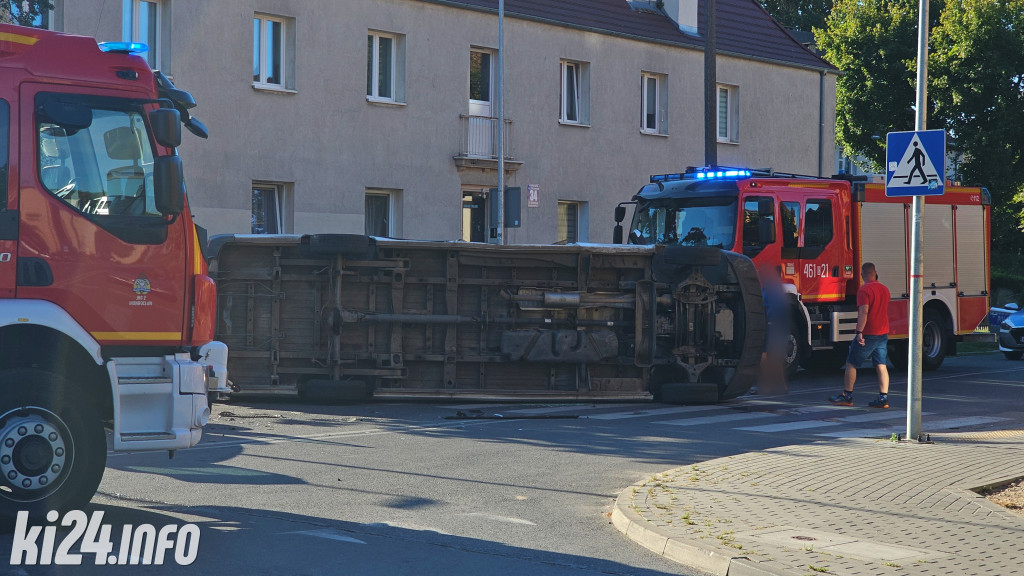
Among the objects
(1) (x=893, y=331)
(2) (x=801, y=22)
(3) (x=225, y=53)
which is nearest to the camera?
(1) (x=893, y=331)

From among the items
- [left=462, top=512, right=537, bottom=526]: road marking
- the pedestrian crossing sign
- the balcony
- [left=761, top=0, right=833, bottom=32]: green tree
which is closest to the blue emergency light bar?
the pedestrian crossing sign

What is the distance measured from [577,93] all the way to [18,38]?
831 inches

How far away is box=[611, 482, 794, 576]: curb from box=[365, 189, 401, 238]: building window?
1730cm

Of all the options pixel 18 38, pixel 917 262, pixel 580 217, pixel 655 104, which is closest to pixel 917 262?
pixel 917 262

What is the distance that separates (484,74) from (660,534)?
20.3 meters

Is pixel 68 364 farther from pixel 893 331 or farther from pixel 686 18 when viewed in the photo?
pixel 686 18

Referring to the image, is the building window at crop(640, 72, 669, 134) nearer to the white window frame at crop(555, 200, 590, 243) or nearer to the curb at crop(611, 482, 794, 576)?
the white window frame at crop(555, 200, 590, 243)

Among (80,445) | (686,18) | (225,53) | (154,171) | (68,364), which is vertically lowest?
(80,445)

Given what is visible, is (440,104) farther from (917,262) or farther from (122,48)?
(122,48)

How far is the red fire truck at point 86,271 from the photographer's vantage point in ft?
23.1

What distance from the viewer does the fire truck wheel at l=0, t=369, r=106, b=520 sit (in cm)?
689

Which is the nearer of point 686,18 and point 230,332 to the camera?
point 230,332

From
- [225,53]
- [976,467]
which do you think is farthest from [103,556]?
[225,53]

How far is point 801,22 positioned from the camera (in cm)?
5531
